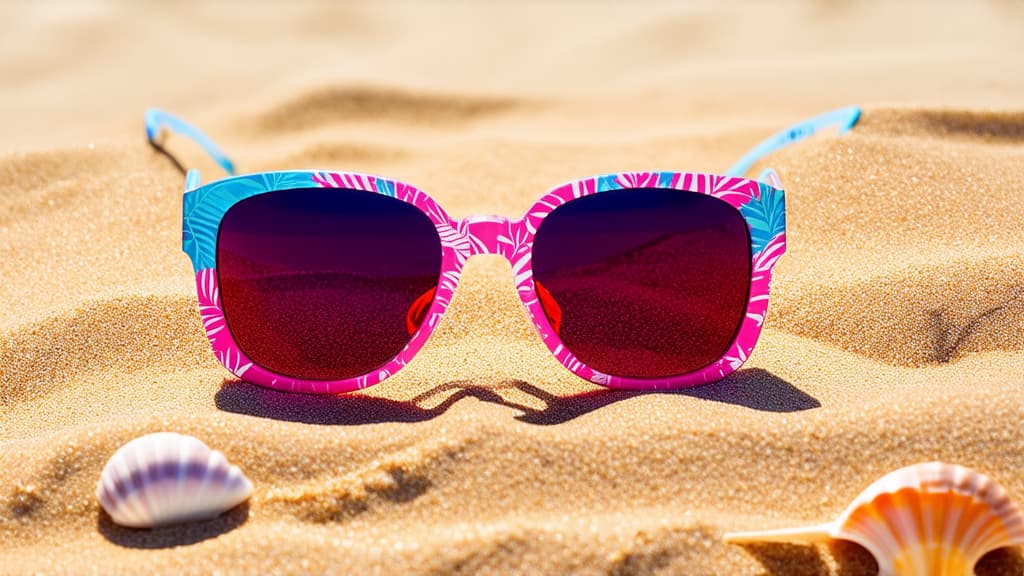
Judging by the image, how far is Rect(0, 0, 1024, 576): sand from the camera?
1.31 m

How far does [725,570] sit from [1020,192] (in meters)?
1.58

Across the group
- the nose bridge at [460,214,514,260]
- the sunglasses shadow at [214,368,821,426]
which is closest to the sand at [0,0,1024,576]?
the sunglasses shadow at [214,368,821,426]

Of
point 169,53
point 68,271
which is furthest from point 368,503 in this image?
point 169,53

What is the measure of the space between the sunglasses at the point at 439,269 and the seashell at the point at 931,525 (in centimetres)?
54

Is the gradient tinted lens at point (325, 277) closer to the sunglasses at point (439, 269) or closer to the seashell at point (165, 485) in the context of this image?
the sunglasses at point (439, 269)

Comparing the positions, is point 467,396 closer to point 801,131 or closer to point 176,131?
point 801,131

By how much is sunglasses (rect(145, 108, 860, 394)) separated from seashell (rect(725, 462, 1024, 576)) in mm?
542

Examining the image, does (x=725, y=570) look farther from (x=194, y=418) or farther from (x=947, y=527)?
(x=194, y=418)

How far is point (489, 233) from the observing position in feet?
5.79

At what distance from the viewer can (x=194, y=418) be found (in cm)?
149

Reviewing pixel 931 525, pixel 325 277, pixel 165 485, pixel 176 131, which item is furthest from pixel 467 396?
pixel 176 131

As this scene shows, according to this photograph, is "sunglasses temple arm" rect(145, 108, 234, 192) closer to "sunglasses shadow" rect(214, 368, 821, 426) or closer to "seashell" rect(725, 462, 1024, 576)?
"sunglasses shadow" rect(214, 368, 821, 426)

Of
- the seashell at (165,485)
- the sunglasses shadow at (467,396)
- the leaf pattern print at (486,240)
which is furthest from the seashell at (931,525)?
the seashell at (165,485)

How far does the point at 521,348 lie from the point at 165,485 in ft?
2.80
